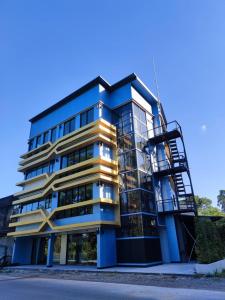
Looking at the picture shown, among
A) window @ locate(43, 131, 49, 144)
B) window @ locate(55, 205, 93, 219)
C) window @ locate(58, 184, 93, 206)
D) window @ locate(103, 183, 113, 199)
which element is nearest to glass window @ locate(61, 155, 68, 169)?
window @ locate(58, 184, 93, 206)

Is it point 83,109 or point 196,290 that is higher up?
point 83,109

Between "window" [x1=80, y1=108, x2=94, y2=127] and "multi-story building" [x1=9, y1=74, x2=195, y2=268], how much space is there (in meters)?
0.12

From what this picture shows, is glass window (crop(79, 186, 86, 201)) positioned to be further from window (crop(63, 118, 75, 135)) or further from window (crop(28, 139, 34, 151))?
window (crop(28, 139, 34, 151))

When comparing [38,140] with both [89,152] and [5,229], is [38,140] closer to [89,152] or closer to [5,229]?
[89,152]

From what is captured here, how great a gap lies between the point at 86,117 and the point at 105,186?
7769 millimetres

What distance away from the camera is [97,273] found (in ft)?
51.4

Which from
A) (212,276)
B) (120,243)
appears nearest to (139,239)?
(120,243)

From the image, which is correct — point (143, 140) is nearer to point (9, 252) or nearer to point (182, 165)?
point (182, 165)

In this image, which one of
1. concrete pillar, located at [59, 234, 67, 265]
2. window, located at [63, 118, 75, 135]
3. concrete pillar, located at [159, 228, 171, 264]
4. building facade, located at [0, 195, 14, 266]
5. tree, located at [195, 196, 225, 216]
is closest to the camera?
concrete pillar, located at [159, 228, 171, 264]

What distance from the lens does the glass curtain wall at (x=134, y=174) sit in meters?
18.9

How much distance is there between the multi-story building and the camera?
18953 mm

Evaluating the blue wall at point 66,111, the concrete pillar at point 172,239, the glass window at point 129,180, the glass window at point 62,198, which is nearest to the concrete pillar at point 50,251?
the glass window at point 62,198

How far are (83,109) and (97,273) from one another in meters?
15.4

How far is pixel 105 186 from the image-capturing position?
20453mm
